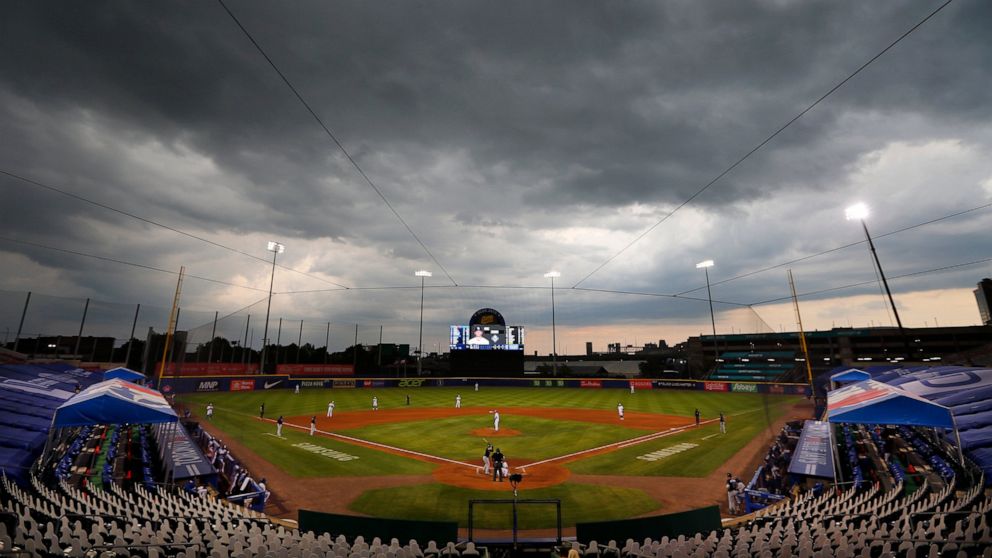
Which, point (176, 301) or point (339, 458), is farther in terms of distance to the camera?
point (176, 301)

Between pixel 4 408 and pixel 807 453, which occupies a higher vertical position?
pixel 4 408

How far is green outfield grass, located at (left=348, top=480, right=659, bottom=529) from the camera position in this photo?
14555mm

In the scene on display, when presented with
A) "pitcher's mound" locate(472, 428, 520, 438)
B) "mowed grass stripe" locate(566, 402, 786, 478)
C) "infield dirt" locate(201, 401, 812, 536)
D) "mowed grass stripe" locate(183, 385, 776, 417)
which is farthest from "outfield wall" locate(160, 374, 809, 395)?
"pitcher's mound" locate(472, 428, 520, 438)

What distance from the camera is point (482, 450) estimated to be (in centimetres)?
2480

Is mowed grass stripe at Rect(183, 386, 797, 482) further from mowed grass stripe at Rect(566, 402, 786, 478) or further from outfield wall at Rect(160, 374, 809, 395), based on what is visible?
outfield wall at Rect(160, 374, 809, 395)

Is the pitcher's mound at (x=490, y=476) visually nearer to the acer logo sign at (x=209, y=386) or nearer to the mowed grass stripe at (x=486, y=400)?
the mowed grass stripe at (x=486, y=400)

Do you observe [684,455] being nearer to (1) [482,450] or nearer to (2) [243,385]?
(1) [482,450]

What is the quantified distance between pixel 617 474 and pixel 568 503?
190 inches

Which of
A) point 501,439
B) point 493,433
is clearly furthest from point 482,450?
point 493,433

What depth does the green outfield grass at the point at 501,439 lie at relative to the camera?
24484 mm

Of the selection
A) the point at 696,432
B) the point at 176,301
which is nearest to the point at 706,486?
the point at 696,432

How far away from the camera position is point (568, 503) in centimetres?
1600

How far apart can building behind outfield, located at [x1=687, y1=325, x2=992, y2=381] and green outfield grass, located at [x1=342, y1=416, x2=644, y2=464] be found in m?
56.2

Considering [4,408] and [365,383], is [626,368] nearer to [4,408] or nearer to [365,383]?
[365,383]
